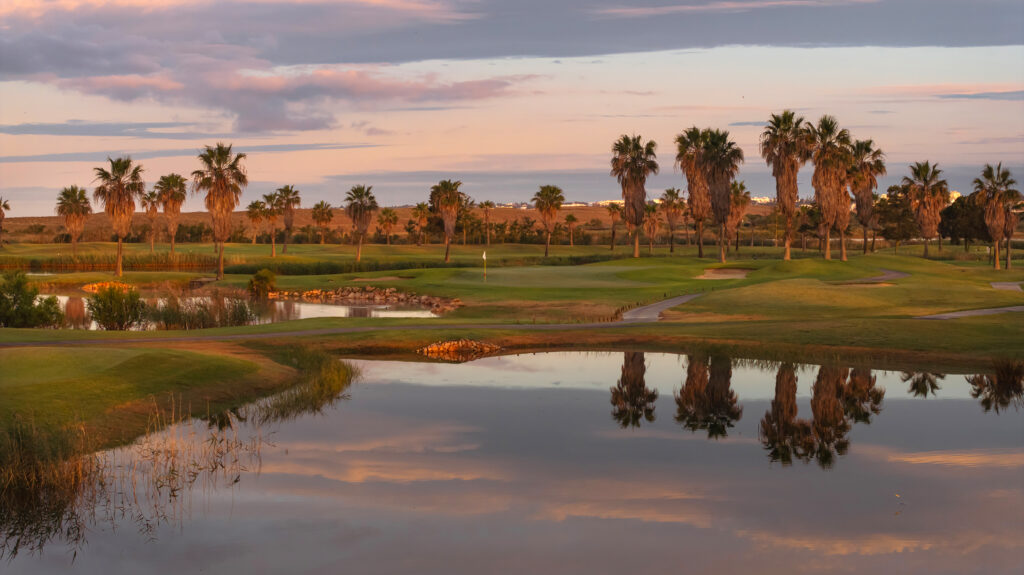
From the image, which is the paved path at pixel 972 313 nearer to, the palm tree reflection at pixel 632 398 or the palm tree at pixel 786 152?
the palm tree reflection at pixel 632 398

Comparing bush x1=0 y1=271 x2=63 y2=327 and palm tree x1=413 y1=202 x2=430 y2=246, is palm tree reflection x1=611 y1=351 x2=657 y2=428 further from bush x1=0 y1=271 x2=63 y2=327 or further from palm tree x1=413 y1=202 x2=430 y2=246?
palm tree x1=413 y1=202 x2=430 y2=246

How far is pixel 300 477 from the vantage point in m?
17.2

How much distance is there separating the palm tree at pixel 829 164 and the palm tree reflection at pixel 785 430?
72.4 meters

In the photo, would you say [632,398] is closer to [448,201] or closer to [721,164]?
[721,164]

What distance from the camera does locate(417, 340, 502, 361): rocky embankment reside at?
34.8 meters

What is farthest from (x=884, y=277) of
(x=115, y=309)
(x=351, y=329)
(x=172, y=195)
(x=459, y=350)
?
(x=172, y=195)

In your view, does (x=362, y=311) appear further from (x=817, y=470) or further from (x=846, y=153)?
(x=846, y=153)

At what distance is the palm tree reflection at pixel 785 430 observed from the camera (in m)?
19.2

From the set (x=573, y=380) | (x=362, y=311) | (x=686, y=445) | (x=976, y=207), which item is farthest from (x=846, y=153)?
(x=686, y=445)

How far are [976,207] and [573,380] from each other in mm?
121114

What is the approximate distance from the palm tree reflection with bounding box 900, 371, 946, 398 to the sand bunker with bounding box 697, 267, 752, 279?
148ft

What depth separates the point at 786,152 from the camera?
93.4 m

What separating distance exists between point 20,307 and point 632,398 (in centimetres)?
3129

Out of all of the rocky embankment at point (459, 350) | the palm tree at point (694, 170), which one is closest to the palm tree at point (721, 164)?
the palm tree at point (694, 170)
